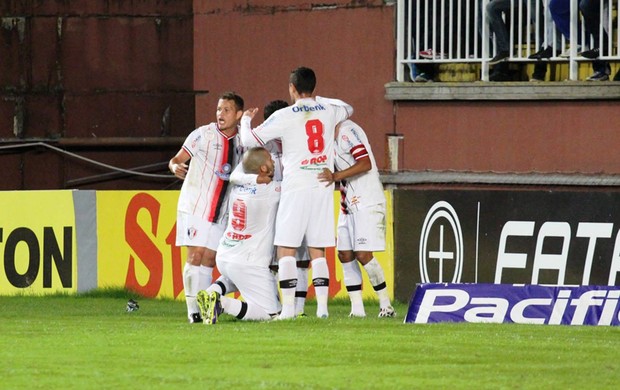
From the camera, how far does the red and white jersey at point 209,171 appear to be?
562 inches

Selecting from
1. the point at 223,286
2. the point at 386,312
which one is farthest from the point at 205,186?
the point at 386,312

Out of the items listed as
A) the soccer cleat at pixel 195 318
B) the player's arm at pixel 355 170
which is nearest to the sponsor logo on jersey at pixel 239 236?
the soccer cleat at pixel 195 318

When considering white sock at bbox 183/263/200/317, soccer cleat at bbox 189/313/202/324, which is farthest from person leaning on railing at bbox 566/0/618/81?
soccer cleat at bbox 189/313/202/324

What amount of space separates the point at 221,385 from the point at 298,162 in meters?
4.68

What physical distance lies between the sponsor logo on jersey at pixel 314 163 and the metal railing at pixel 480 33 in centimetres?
481

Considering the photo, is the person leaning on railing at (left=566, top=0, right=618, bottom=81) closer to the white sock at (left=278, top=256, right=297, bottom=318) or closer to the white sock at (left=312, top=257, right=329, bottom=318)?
the white sock at (left=312, top=257, right=329, bottom=318)

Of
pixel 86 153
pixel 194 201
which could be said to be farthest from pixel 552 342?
pixel 86 153

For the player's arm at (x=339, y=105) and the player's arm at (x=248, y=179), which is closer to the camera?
the player's arm at (x=248, y=179)

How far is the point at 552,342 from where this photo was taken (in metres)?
11.3

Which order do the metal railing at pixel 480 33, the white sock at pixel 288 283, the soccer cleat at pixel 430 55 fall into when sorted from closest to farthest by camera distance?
the white sock at pixel 288 283, the metal railing at pixel 480 33, the soccer cleat at pixel 430 55

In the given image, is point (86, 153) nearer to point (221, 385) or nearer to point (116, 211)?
point (116, 211)

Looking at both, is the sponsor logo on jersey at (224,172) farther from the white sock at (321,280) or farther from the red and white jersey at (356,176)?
the white sock at (321,280)

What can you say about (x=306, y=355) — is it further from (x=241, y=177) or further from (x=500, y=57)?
(x=500, y=57)

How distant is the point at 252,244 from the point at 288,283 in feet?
1.64
